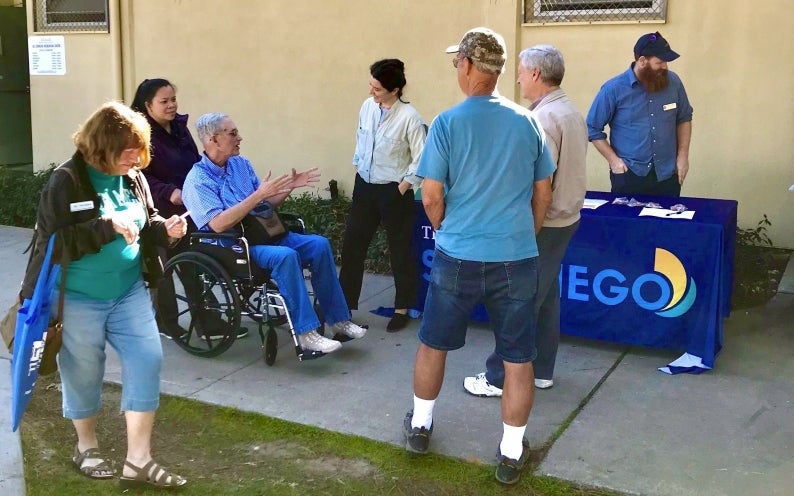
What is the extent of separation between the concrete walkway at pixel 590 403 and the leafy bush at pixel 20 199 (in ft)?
13.9

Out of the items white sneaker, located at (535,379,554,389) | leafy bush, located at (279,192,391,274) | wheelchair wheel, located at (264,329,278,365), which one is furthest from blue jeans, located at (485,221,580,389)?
leafy bush, located at (279,192,391,274)

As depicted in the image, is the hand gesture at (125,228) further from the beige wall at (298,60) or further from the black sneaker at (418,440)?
the beige wall at (298,60)

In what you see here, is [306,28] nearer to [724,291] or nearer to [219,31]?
[219,31]

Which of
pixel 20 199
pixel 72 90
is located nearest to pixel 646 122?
pixel 20 199

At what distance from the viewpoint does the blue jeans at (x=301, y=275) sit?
15.2ft

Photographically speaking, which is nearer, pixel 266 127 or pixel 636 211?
pixel 636 211

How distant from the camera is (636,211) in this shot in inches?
196

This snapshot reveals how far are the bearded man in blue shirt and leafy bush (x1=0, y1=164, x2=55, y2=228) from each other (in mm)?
5822

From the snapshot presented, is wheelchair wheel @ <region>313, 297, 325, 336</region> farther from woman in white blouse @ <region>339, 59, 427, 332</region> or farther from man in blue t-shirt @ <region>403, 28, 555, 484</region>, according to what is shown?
man in blue t-shirt @ <region>403, 28, 555, 484</region>

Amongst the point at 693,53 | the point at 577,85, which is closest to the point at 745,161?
the point at 693,53

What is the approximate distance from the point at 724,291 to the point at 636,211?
0.67 metres

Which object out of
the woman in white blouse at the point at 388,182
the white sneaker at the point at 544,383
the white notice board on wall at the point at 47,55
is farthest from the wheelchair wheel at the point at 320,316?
the white notice board on wall at the point at 47,55

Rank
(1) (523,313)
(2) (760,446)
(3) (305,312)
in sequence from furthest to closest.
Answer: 1. (3) (305,312)
2. (2) (760,446)
3. (1) (523,313)

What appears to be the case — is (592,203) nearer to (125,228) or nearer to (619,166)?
(619,166)
